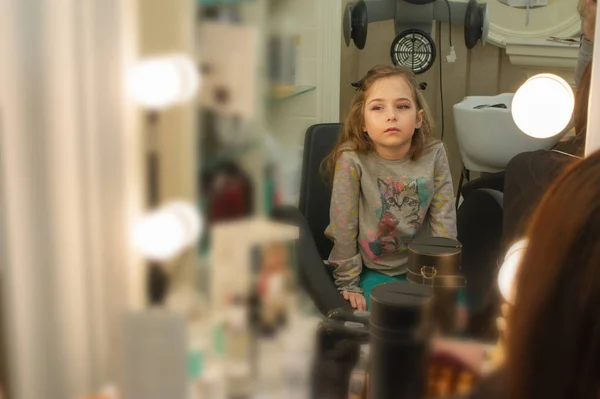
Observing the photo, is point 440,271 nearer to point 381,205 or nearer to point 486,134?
point 381,205

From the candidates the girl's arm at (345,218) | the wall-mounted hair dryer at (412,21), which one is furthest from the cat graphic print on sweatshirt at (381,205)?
the wall-mounted hair dryer at (412,21)

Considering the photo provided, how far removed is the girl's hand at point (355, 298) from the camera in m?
0.72

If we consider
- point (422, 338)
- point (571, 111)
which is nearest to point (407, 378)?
point (422, 338)

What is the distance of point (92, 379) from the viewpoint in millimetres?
300

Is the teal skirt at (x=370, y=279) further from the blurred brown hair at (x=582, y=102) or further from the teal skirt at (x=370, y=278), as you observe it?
the blurred brown hair at (x=582, y=102)

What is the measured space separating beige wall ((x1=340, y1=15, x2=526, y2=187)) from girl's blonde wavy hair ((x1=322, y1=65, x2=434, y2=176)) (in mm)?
20

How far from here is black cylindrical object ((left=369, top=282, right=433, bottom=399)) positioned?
0.39 meters

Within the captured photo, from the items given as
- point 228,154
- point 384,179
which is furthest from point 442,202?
point 228,154

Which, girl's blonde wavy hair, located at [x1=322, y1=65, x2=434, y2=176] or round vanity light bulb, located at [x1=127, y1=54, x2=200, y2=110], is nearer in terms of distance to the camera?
round vanity light bulb, located at [x1=127, y1=54, x2=200, y2=110]

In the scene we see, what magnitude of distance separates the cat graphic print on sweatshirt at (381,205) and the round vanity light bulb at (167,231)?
592mm

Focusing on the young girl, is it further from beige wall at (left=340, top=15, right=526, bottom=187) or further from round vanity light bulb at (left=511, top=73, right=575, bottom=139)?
round vanity light bulb at (left=511, top=73, right=575, bottom=139)

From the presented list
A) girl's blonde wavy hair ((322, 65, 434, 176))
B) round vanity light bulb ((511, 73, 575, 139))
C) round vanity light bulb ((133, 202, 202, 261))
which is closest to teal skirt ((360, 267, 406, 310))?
girl's blonde wavy hair ((322, 65, 434, 176))

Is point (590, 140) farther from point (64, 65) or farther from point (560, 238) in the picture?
point (64, 65)

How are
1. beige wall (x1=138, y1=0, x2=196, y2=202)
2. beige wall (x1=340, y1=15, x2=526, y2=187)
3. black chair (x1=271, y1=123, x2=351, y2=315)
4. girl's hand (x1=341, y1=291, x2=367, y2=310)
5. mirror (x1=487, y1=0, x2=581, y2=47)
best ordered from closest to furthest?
1. beige wall (x1=138, y1=0, x2=196, y2=202)
2. girl's hand (x1=341, y1=291, x2=367, y2=310)
3. black chair (x1=271, y1=123, x2=351, y2=315)
4. beige wall (x1=340, y1=15, x2=526, y2=187)
5. mirror (x1=487, y1=0, x2=581, y2=47)
